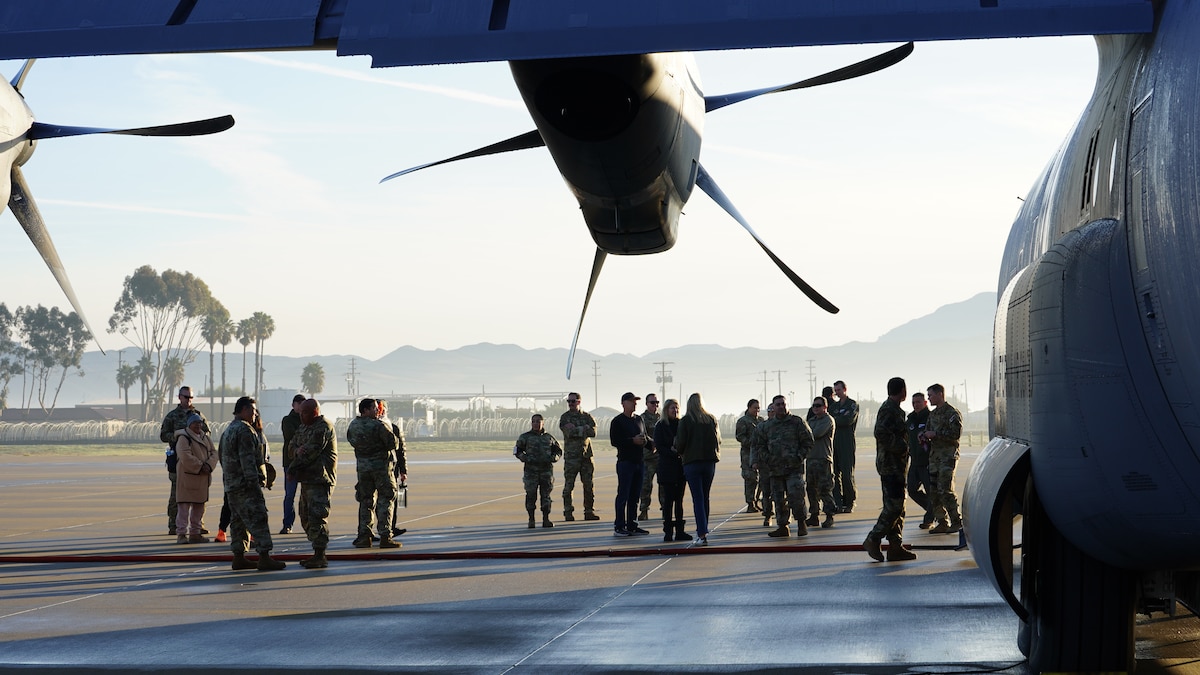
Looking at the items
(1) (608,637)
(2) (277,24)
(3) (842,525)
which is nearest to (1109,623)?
(1) (608,637)

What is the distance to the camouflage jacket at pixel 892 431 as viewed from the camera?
1228 cm

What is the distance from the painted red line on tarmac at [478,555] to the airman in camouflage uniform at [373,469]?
0.70 meters

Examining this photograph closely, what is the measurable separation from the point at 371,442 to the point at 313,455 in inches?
62.2

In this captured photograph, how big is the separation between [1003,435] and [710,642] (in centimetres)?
248

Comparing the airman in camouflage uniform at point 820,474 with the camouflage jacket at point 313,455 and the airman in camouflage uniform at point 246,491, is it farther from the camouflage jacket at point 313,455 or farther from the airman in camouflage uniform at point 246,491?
the airman in camouflage uniform at point 246,491

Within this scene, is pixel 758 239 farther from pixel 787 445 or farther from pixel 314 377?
pixel 314 377

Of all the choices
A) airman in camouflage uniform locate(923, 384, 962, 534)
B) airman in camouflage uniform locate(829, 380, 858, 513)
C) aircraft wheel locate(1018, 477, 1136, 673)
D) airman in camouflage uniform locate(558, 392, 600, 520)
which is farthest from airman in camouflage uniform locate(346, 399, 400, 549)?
aircraft wheel locate(1018, 477, 1136, 673)

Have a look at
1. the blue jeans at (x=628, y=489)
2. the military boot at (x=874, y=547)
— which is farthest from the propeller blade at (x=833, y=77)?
the blue jeans at (x=628, y=489)

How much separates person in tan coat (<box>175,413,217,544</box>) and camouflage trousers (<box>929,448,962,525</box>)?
9111mm

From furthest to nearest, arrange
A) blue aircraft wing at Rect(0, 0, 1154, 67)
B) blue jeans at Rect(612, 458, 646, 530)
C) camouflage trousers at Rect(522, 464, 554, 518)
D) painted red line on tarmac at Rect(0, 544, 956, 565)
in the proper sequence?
camouflage trousers at Rect(522, 464, 554, 518)
blue jeans at Rect(612, 458, 646, 530)
painted red line on tarmac at Rect(0, 544, 956, 565)
blue aircraft wing at Rect(0, 0, 1154, 67)

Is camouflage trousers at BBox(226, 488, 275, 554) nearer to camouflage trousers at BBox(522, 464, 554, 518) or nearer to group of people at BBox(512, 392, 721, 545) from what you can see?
group of people at BBox(512, 392, 721, 545)

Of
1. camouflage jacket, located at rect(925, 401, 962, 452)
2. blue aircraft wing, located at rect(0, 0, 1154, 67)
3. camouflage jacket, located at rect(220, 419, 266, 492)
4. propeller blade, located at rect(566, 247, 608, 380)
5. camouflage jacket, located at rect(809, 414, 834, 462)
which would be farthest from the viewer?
camouflage jacket, located at rect(809, 414, 834, 462)

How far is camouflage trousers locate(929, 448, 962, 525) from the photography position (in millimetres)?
13906

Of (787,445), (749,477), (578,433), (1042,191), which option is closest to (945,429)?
(787,445)
